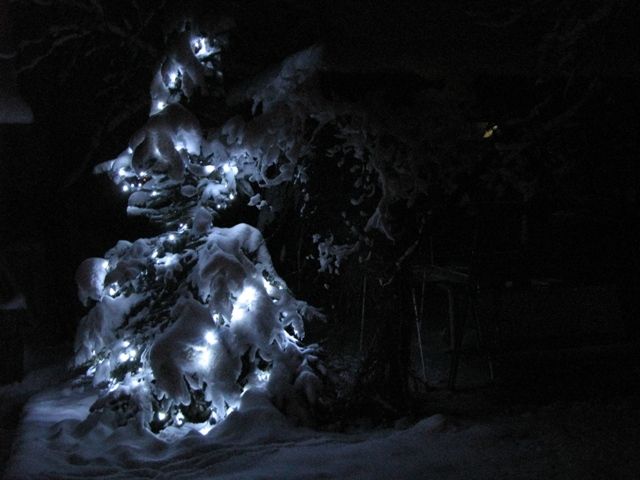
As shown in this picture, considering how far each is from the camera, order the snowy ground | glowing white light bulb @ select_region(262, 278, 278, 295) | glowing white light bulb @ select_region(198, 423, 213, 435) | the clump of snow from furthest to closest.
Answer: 1. glowing white light bulb @ select_region(262, 278, 278, 295)
2. glowing white light bulb @ select_region(198, 423, 213, 435)
3. the clump of snow
4. the snowy ground

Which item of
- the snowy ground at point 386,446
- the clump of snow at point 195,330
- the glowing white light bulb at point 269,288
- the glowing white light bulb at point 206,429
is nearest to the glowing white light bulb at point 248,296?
the clump of snow at point 195,330

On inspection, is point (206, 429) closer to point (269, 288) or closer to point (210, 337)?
point (210, 337)

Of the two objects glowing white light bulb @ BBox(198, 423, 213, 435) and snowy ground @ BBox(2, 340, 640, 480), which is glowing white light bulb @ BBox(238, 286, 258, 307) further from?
glowing white light bulb @ BBox(198, 423, 213, 435)

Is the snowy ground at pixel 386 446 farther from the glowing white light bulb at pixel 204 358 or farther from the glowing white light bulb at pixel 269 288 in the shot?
the glowing white light bulb at pixel 269 288

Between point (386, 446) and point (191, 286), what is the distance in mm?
2231

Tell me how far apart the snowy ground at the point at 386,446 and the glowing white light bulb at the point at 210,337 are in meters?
0.63

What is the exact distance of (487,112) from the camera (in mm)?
6281

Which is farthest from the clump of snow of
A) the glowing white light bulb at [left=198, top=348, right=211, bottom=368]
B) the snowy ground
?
the snowy ground

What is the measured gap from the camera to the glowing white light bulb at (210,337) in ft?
18.9

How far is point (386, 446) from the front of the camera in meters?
5.29

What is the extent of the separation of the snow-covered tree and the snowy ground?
36 cm

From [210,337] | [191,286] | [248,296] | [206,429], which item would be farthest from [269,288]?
[206,429]

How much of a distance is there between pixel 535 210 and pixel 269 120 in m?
2.76

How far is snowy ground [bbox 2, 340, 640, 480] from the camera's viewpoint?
4824mm
